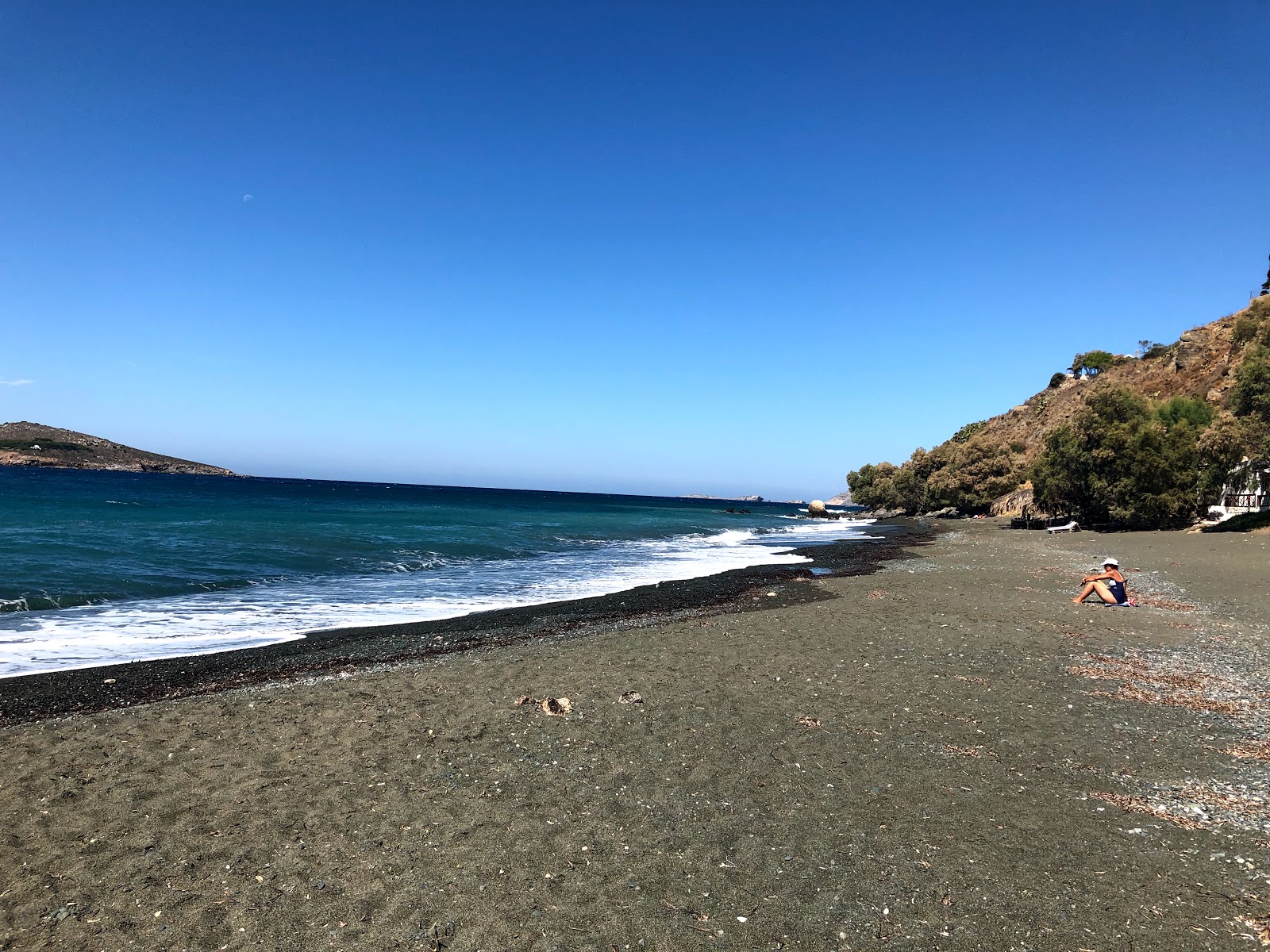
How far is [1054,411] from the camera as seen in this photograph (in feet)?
333

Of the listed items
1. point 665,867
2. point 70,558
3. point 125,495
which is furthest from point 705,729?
point 125,495

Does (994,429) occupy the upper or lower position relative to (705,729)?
upper

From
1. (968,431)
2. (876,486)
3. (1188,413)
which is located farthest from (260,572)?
(968,431)

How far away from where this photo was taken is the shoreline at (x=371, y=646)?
405 inches

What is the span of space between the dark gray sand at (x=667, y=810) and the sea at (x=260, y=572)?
630cm

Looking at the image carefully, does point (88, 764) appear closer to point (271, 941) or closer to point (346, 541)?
point (271, 941)

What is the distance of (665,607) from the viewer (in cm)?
1895

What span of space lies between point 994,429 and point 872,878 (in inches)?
5405

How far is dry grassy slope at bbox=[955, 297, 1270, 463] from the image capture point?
54531 millimetres

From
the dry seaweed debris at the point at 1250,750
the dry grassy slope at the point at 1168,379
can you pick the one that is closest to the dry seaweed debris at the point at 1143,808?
the dry seaweed debris at the point at 1250,750

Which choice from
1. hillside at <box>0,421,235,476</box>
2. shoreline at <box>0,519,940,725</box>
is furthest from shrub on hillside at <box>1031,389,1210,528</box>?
hillside at <box>0,421,235,476</box>

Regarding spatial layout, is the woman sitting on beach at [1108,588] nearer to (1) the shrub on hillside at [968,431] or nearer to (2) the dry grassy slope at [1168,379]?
(2) the dry grassy slope at [1168,379]

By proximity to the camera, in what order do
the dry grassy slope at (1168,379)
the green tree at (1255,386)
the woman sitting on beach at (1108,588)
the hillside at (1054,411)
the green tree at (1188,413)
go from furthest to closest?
the dry grassy slope at (1168,379) → the hillside at (1054,411) → the green tree at (1188,413) → the green tree at (1255,386) → the woman sitting on beach at (1108,588)

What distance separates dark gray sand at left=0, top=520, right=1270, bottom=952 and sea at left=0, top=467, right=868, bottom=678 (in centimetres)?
630
